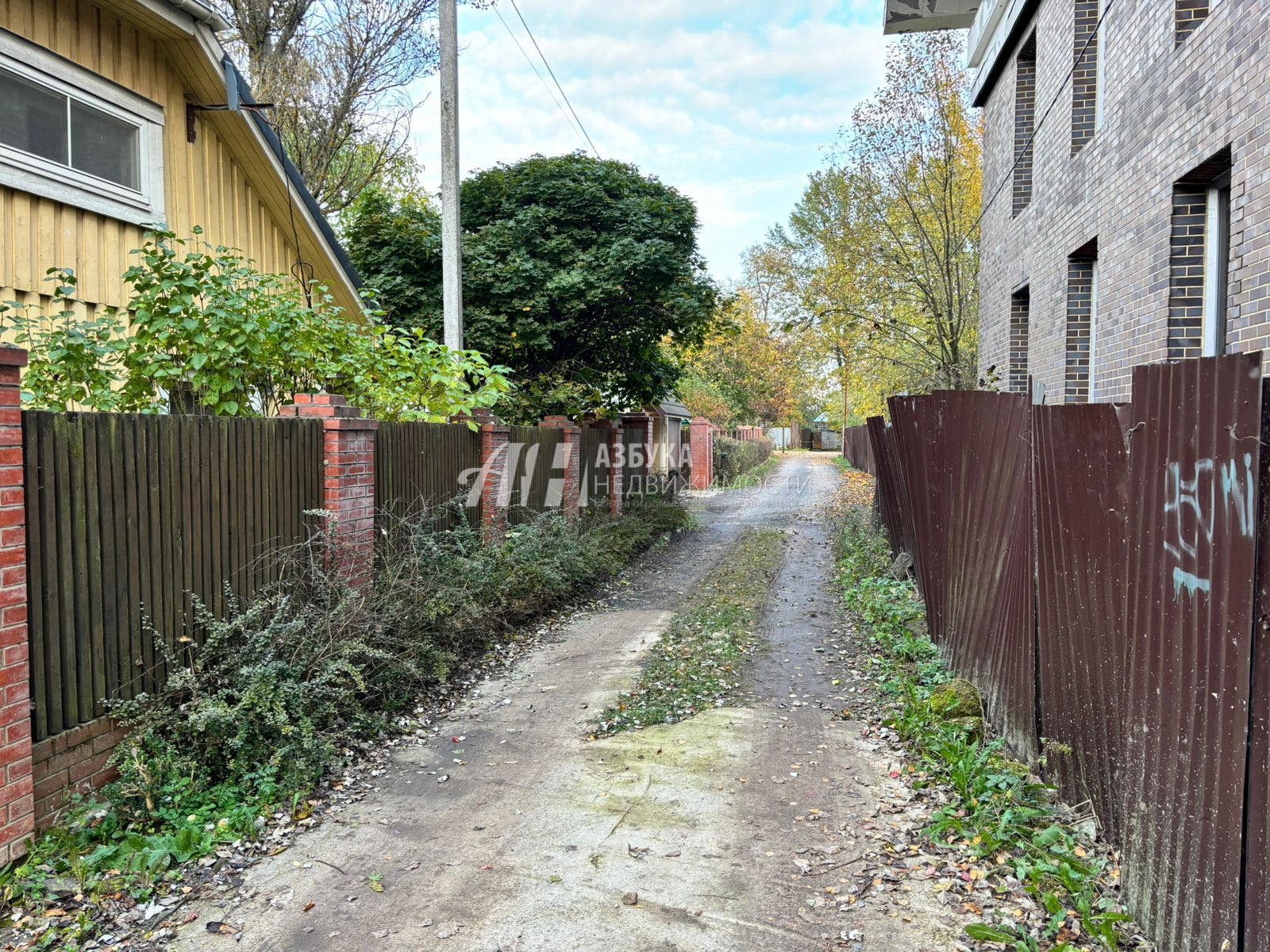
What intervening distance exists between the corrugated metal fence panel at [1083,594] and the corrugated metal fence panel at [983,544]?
228 millimetres

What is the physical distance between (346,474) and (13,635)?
8.97 feet

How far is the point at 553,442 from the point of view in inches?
455

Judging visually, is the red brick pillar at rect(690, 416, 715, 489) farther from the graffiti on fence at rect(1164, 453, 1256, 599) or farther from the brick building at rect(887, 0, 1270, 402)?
the graffiti on fence at rect(1164, 453, 1256, 599)

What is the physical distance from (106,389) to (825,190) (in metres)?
21.1

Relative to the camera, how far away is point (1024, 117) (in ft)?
33.9

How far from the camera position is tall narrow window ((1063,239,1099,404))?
8125 millimetres

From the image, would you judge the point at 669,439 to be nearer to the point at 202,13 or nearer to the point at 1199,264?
the point at 202,13

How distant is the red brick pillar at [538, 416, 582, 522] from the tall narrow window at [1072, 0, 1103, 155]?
7.18 m

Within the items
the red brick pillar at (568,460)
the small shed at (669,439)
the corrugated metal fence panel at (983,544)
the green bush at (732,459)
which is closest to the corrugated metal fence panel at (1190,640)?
the corrugated metal fence panel at (983,544)

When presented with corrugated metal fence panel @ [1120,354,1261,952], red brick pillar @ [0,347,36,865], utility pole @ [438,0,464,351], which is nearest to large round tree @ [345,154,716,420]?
utility pole @ [438,0,464,351]

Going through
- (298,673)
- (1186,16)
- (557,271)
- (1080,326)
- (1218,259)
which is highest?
(1186,16)

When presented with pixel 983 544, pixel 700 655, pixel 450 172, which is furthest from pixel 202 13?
pixel 983 544

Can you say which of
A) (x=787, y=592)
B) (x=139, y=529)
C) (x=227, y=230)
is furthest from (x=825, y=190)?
(x=139, y=529)

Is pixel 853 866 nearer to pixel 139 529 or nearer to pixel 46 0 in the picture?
pixel 139 529
